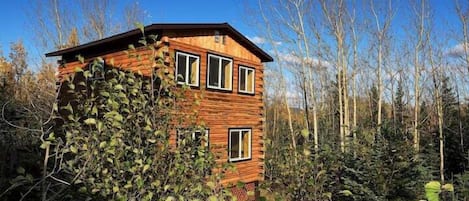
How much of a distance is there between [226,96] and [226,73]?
771 mm

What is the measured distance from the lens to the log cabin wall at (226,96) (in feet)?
33.5

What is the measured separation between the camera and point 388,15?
1678cm

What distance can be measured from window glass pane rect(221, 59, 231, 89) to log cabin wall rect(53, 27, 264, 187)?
157 millimetres

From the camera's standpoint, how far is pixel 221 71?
11.4 metres

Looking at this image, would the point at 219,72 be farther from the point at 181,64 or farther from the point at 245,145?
the point at 245,145

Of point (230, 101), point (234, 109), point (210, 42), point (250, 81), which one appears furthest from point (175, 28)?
point (250, 81)

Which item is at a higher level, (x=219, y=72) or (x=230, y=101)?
(x=219, y=72)

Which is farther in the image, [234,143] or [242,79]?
[242,79]

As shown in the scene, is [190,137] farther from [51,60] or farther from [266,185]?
[51,60]

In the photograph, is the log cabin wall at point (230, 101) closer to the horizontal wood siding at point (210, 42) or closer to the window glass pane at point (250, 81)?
the horizontal wood siding at point (210, 42)

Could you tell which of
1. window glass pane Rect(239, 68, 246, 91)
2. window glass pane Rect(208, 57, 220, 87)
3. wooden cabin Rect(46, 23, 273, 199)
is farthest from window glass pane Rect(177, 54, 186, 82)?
window glass pane Rect(239, 68, 246, 91)

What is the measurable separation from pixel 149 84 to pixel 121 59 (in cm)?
740

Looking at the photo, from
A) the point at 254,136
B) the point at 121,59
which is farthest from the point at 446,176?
the point at 121,59

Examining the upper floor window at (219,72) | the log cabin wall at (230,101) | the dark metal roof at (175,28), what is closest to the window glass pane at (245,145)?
the log cabin wall at (230,101)
